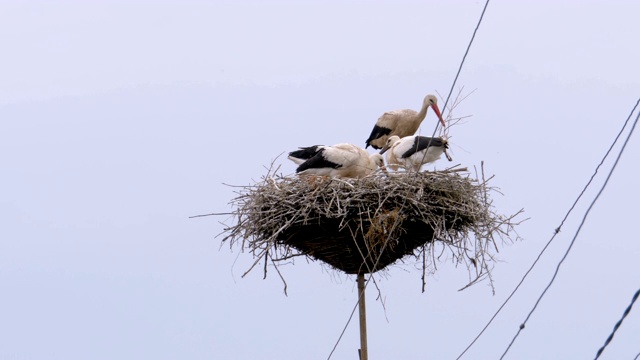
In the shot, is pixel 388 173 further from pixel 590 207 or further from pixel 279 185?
pixel 590 207

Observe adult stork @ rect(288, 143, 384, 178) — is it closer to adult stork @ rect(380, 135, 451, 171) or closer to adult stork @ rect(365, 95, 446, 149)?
adult stork @ rect(380, 135, 451, 171)

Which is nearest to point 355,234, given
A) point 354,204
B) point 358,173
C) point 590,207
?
point 354,204

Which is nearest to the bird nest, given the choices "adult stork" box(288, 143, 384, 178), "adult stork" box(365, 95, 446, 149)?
"adult stork" box(288, 143, 384, 178)

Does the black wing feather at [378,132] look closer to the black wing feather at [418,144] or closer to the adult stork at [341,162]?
the black wing feather at [418,144]

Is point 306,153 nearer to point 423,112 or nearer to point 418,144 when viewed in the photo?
point 418,144

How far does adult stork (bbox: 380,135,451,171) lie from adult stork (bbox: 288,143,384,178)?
19 centimetres

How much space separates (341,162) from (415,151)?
2.18ft

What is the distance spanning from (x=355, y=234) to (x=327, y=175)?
1.23 metres

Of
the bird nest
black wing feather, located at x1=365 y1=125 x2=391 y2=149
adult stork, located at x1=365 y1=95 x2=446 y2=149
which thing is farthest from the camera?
black wing feather, located at x1=365 y1=125 x2=391 y2=149

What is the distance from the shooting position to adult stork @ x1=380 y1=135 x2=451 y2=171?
9703mm

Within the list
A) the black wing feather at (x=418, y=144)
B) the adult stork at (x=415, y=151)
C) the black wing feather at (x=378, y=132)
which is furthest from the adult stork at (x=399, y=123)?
the black wing feather at (x=418, y=144)

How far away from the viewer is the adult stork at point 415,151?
31.8 ft

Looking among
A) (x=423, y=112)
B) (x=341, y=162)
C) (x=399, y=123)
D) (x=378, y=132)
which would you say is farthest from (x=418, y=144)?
(x=378, y=132)

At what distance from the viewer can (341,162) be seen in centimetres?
954
